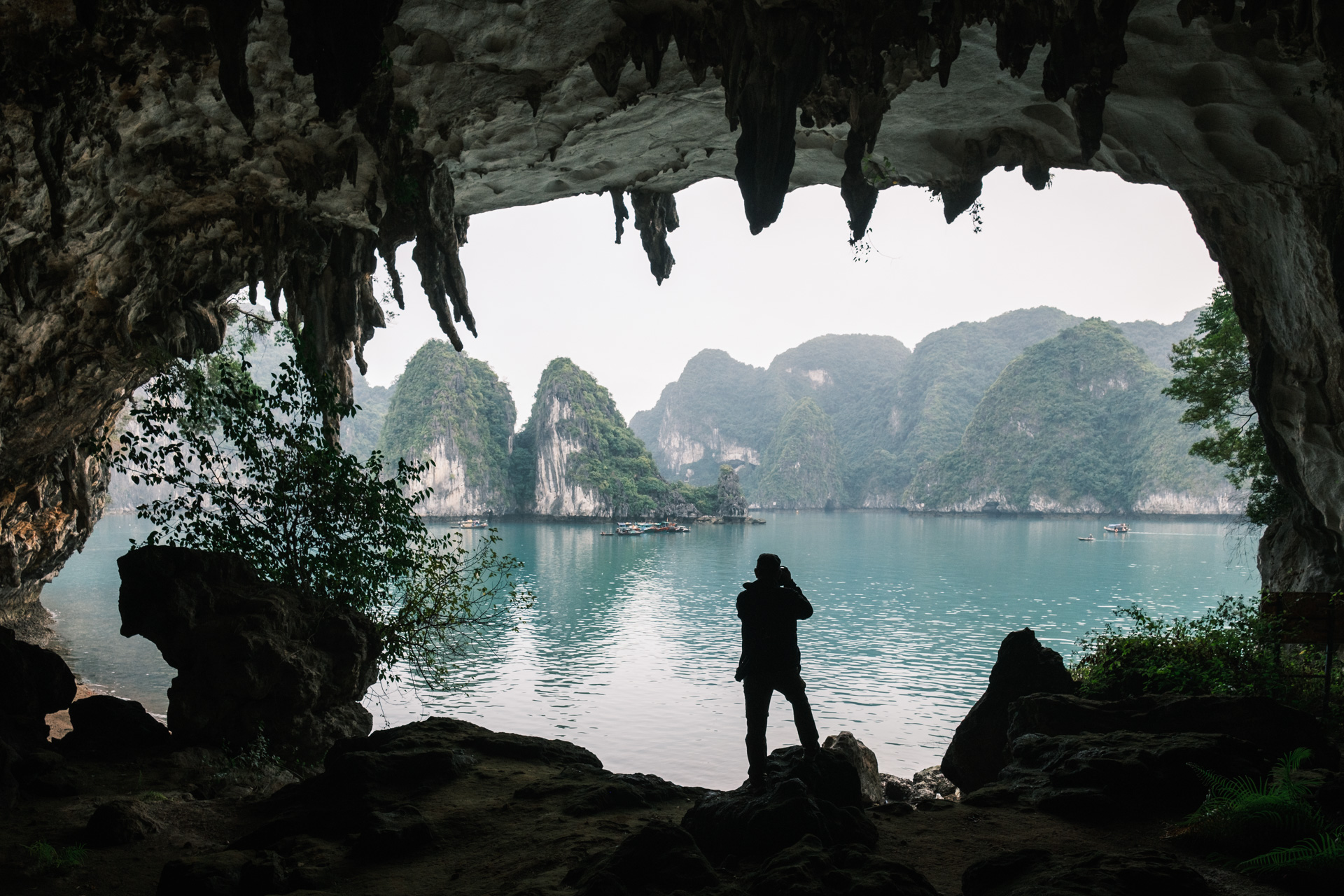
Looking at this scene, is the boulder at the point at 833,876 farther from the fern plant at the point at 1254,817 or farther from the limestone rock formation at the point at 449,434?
the limestone rock formation at the point at 449,434

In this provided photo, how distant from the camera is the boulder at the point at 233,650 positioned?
28.0ft

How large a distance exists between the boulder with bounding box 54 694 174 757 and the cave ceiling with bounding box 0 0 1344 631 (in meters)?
3.23

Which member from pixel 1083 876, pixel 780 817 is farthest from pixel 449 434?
pixel 1083 876

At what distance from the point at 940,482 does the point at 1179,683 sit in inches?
4708

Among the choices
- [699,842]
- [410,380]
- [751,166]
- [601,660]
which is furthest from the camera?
[410,380]

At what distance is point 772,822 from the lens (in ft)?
15.5

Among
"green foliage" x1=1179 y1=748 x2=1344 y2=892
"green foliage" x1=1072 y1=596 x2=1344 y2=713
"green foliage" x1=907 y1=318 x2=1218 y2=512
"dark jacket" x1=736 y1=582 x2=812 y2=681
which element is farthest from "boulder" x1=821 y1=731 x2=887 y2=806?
"green foliage" x1=907 y1=318 x2=1218 y2=512

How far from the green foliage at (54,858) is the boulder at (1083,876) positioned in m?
5.34

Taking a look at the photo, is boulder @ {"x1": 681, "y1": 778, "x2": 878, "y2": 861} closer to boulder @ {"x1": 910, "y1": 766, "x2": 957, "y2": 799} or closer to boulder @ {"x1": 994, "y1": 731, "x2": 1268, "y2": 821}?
boulder @ {"x1": 994, "y1": 731, "x2": 1268, "y2": 821}

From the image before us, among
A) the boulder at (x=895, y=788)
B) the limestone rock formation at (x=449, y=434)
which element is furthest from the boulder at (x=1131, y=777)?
the limestone rock formation at (x=449, y=434)

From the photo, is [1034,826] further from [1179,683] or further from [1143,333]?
[1143,333]

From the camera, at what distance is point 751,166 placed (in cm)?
714

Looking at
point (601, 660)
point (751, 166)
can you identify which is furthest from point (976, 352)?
point (751, 166)

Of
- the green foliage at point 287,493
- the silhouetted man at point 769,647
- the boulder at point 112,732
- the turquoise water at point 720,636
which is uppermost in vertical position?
the green foliage at point 287,493
